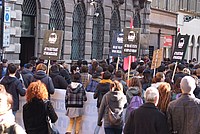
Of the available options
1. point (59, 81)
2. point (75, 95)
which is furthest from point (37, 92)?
point (59, 81)

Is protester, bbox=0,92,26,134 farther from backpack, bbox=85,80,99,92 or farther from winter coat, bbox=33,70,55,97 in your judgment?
backpack, bbox=85,80,99,92

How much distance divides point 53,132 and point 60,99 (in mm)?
4231

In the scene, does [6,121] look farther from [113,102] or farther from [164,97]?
[113,102]

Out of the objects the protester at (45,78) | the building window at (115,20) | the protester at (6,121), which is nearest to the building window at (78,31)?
the building window at (115,20)

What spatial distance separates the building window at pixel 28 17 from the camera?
20.6m

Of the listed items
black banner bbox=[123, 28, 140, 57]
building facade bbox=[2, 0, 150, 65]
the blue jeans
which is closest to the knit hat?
the blue jeans

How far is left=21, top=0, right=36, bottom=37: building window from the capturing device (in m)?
20.6

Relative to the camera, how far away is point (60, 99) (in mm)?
12305

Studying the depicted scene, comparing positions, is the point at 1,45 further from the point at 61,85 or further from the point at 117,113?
the point at 117,113

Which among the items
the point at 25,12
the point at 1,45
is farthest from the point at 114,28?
the point at 1,45

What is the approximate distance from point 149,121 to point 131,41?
7.53 metres

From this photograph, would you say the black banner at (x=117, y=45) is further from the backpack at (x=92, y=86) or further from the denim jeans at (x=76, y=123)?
the denim jeans at (x=76, y=123)

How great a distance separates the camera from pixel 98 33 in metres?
26.5

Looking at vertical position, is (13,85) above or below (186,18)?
below
